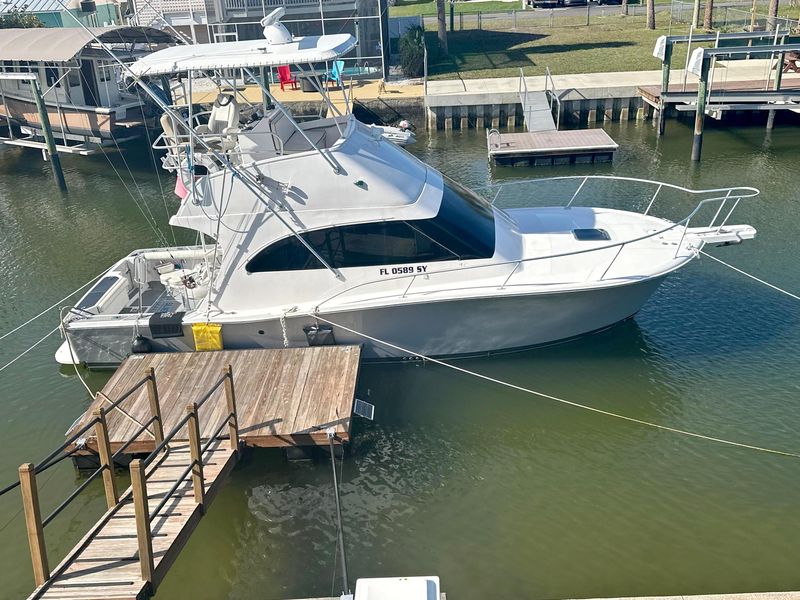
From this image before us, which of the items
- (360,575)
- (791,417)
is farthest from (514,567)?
(791,417)

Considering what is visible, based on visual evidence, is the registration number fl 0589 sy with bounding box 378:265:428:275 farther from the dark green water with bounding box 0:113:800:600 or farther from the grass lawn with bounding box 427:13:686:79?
the grass lawn with bounding box 427:13:686:79

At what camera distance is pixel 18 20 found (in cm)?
3362

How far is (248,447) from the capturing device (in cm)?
864

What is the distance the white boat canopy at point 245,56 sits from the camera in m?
9.39

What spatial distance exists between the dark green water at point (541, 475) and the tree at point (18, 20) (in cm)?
2548

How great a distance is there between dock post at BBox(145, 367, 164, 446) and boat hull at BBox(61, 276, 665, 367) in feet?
7.91

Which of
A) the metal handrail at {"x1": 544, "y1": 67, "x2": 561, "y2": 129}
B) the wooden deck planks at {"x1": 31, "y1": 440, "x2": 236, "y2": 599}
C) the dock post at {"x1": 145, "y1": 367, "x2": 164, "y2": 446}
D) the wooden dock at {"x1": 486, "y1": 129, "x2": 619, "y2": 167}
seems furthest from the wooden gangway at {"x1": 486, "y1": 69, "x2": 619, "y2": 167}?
the wooden deck planks at {"x1": 31, "y1": 440, "x2": 236, "y2": 599}

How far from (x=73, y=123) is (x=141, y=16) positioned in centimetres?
961

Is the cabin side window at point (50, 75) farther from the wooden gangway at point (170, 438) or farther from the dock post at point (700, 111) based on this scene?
the dock post at point (700, 111)

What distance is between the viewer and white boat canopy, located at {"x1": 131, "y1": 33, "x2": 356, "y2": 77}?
939cm

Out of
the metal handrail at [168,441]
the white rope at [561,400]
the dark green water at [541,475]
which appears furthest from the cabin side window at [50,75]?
the metal handrail at [168,441]

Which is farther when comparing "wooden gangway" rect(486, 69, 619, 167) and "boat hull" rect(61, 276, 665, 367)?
"wooden gangway" rect(486, 69, 619, 167)

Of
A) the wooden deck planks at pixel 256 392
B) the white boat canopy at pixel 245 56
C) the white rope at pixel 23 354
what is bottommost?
the white rope at pixel 23 354

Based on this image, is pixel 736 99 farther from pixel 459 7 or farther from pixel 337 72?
pixel 459 7
